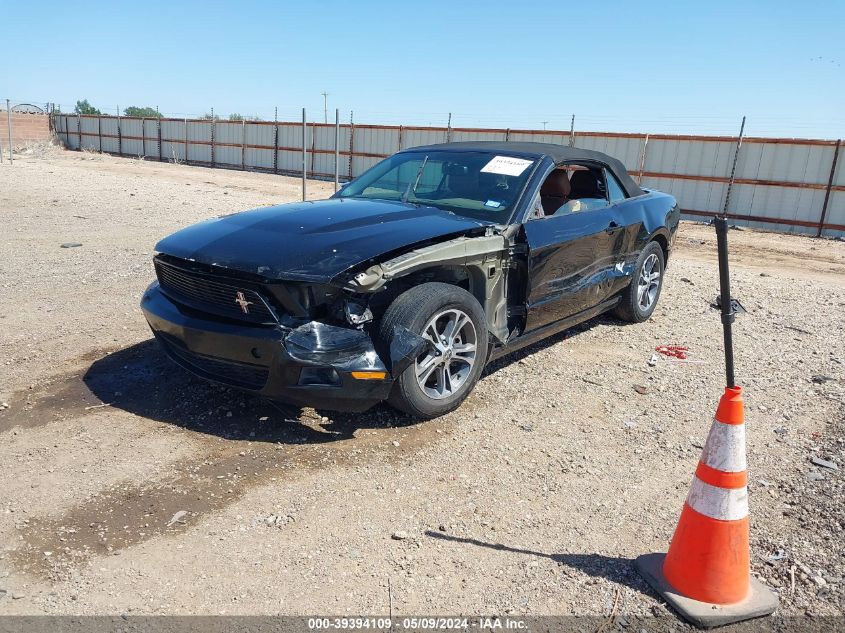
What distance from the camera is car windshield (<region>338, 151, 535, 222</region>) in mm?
4703

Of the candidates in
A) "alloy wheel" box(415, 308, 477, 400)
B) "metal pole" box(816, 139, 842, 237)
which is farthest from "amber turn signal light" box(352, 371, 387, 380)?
"metal pole" box(816, 139, 842, 237)

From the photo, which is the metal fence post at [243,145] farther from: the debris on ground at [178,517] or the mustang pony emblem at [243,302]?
the debris on ground at [178,517]

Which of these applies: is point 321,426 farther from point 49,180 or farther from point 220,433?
point 49,180

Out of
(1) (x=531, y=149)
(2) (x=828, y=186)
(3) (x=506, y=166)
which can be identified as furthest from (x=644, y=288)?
(2) (x=828, y=186)

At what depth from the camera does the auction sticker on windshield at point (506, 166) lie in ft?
16.1

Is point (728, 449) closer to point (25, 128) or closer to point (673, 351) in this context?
point (673, 351)

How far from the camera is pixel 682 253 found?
11.9m

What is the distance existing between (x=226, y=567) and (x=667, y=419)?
2.95 metres

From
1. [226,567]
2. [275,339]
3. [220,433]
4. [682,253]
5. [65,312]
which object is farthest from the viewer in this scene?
[682,253]

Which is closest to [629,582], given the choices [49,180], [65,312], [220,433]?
[220,433]

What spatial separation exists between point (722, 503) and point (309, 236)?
8.21 feet

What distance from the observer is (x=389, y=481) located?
3.43 m

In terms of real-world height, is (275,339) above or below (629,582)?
above

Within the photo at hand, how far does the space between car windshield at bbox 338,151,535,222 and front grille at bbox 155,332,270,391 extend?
184cm
